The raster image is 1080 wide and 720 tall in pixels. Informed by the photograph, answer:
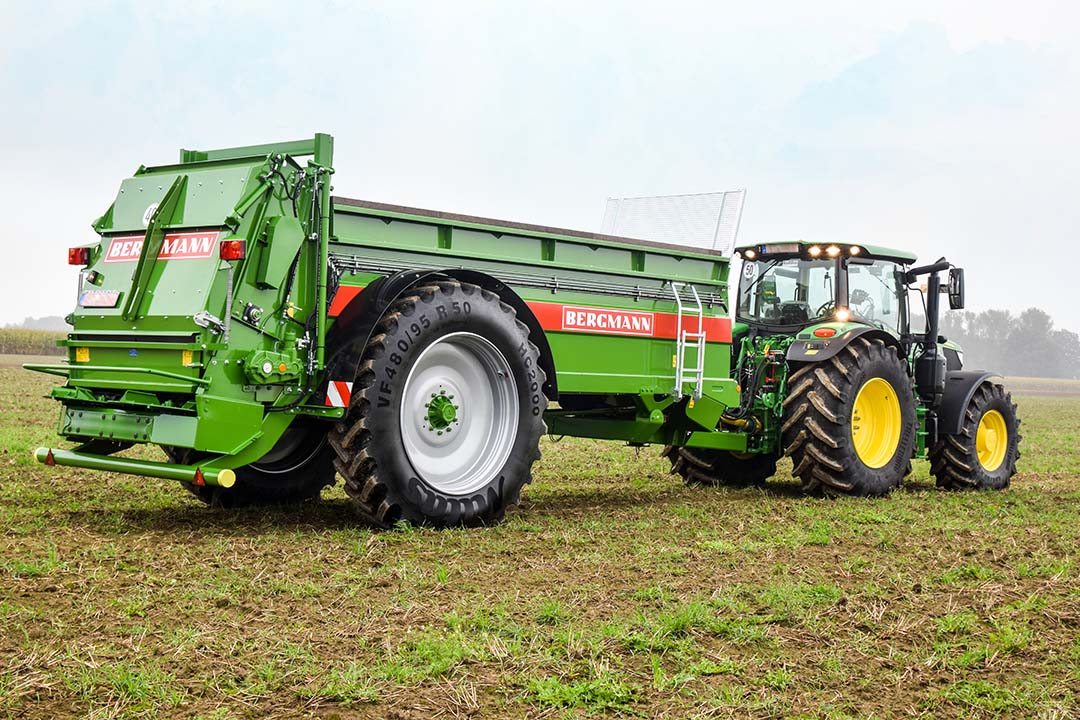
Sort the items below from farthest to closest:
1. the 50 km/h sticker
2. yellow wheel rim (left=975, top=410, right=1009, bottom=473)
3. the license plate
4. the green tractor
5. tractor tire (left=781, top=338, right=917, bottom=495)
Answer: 1. yellow wheel rim (left=975, top=410, right=1009, bottom=473)
2. the green tractor
3. tractor tire (left=781, top=338, right=917, bottom=495)
4. the license plate
5. the 50 km/h sticker

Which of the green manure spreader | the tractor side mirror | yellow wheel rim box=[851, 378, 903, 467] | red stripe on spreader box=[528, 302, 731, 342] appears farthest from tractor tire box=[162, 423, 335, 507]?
the tractor side mirror

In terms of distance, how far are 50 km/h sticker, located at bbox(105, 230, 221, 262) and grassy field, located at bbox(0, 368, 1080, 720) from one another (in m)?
1.81

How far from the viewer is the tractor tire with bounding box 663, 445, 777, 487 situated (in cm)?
1177

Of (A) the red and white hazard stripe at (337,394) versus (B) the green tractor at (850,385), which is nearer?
(A) the red and white hazard stripe at (337,394)

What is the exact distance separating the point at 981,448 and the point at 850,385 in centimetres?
277

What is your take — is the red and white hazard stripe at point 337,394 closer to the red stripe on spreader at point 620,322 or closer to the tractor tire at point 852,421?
the red stripe on spreader at point 620,322

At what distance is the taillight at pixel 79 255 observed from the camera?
8.20 meters

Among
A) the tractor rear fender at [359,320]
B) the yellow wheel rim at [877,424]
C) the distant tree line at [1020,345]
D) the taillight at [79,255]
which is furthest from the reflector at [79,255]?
the distant tree line at [1020,345]

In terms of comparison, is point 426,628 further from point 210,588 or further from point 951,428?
point 951,428

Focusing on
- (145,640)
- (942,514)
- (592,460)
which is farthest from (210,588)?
(592,460)

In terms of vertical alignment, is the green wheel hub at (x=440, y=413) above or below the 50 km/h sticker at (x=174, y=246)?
below

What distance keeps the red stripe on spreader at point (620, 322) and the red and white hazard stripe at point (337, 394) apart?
5.80 feet

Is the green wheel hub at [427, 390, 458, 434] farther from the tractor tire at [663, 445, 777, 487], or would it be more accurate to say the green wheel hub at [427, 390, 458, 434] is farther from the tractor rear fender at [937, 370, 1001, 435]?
the tractor rear fender at [937, 370, 1001, 435]

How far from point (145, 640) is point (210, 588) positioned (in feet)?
2.98
